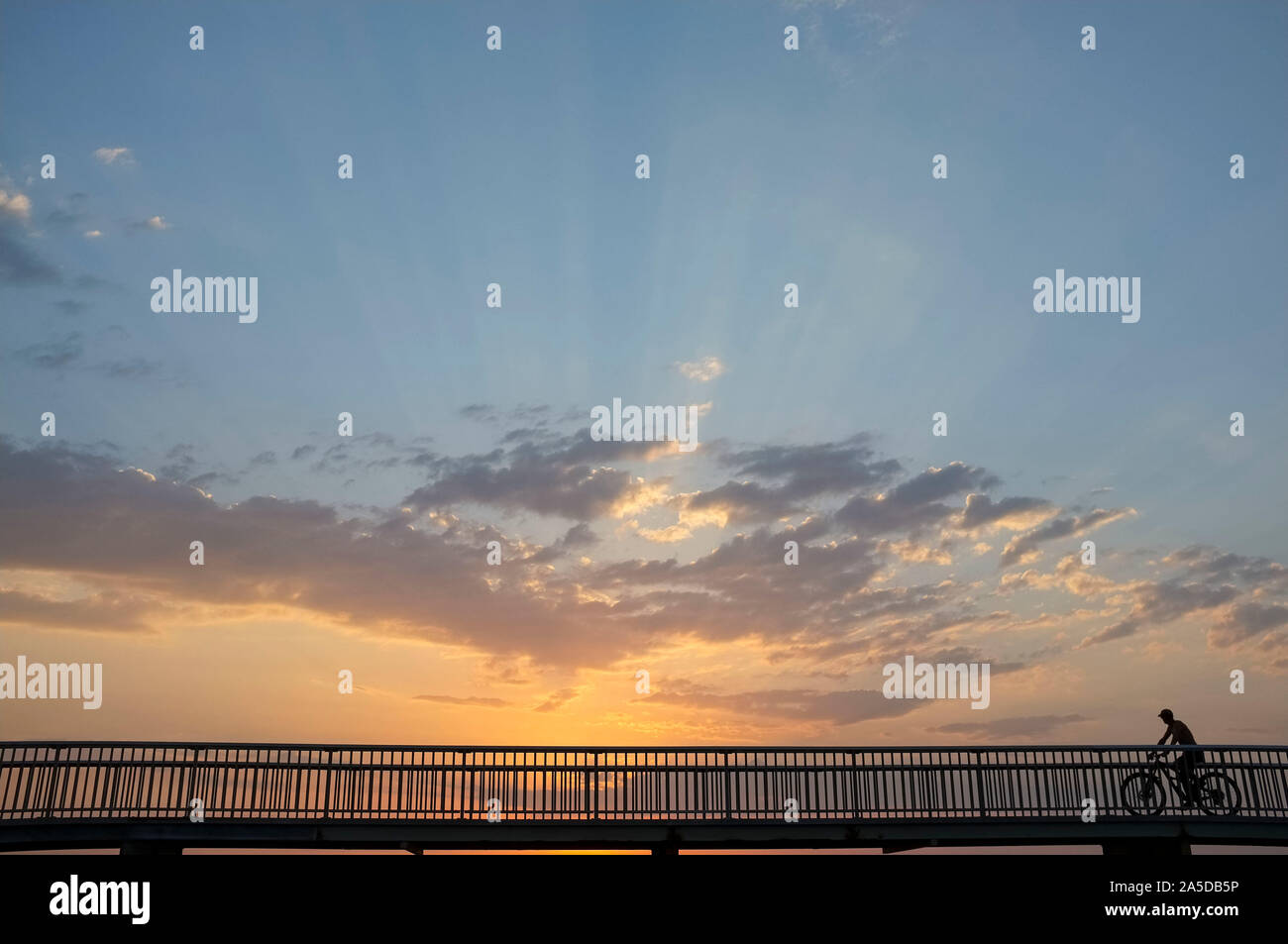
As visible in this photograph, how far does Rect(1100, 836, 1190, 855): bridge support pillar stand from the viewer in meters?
29.8

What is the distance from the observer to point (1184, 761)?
30.4 metres

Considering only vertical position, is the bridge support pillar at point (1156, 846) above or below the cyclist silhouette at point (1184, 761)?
below

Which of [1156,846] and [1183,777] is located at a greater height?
[1183,777]

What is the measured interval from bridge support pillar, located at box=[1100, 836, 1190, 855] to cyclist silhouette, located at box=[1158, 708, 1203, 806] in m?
1.02

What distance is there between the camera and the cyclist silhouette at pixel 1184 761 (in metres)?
30.1

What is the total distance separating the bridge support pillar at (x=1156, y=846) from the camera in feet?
97.8

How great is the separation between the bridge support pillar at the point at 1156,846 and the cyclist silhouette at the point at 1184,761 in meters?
1.02

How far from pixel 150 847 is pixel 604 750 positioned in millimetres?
11921

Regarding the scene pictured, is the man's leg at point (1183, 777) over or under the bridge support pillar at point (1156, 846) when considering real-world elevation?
over

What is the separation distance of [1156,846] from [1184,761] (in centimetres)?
246

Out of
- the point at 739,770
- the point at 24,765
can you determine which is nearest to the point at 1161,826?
the point at 739,770

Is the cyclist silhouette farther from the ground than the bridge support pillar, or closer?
farther from the ground
